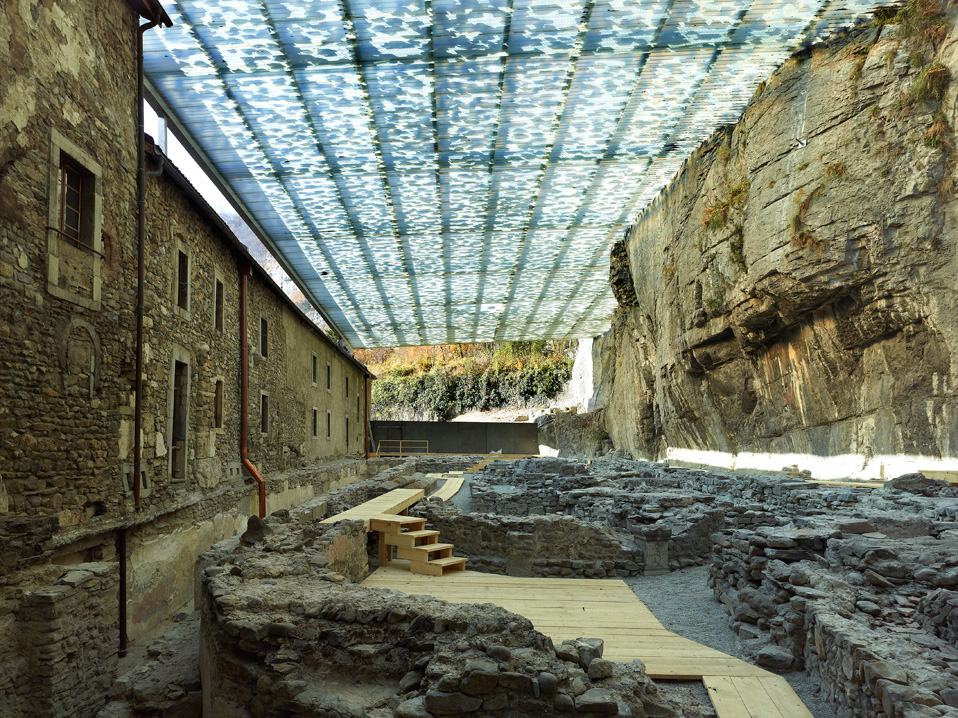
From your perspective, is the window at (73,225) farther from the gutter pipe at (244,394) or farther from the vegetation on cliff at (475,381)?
the vegetation on cliff at (475,381)

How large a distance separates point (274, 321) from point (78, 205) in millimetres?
9735

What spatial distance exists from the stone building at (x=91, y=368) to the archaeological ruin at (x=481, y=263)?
40 mm

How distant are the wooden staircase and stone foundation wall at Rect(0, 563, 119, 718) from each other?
3270 millimetres

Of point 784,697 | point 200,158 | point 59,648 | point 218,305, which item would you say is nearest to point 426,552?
point 59,648

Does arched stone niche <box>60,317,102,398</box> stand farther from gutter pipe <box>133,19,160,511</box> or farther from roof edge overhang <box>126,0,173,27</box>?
roof edge overhang <box>126,0,173,27</box>

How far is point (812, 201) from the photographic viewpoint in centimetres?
1233

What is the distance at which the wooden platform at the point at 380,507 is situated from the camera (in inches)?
340

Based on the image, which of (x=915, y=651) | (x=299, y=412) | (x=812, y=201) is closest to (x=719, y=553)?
(x=915, y=651)

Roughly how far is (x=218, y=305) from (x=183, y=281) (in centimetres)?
225

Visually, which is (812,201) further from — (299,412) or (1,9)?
(299,412)

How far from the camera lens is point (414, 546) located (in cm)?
804

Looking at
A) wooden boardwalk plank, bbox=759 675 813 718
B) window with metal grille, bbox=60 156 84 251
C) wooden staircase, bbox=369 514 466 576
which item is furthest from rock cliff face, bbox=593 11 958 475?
window with metal grille, bbox=60 156 84 251

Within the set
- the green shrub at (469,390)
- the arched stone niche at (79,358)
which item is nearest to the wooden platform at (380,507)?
the arched stone niche at (79,358)

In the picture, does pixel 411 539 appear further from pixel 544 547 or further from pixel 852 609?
pixel 852 609
